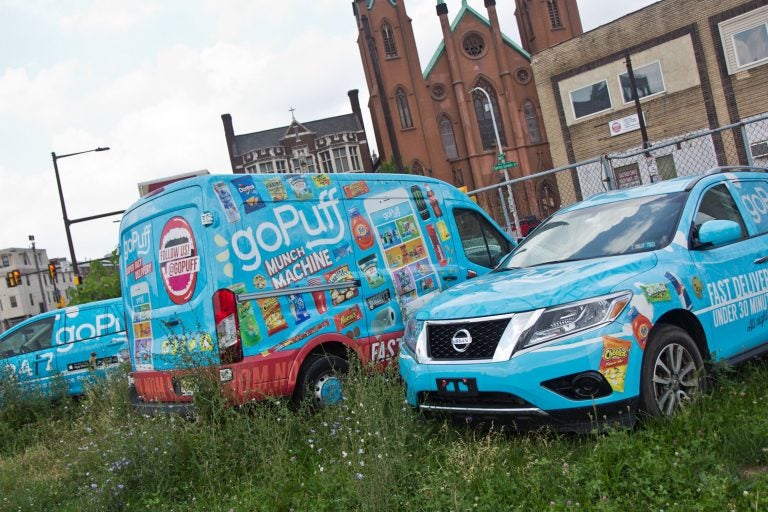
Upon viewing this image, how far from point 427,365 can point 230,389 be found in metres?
Answer: 1.71

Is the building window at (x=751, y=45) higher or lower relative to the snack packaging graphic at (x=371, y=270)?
higher

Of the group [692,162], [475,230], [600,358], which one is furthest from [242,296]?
[692,162]

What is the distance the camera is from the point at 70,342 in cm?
1109

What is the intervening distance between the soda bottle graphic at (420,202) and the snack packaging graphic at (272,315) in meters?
2.33

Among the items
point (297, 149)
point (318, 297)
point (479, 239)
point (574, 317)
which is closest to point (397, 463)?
point (574, 317)

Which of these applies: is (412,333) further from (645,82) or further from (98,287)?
(645,82)

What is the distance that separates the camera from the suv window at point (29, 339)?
36.7ft

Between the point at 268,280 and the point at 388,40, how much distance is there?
160 feet

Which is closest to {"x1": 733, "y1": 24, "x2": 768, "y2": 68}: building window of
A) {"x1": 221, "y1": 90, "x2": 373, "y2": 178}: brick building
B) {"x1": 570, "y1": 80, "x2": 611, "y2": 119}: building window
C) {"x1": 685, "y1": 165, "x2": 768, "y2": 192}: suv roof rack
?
{"x1": 570, "y1": 80, "x2": 611, "y2": 119}: building window

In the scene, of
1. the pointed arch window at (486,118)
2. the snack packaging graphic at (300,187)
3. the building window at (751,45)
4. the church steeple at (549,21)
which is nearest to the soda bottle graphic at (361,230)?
the snack packaging graphic at (300,187)

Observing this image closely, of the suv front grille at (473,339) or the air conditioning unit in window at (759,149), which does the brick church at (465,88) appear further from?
the suv front grille at (473,339)

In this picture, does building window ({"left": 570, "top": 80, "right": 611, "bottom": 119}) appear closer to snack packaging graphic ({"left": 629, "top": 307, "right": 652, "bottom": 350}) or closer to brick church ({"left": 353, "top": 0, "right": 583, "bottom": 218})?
brick church ({"left": 353, "top": 0, "right": 583, "bottom": 218})

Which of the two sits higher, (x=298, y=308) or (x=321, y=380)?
(x=298, y=308)

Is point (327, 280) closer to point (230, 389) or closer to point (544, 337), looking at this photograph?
point (230, 389)
